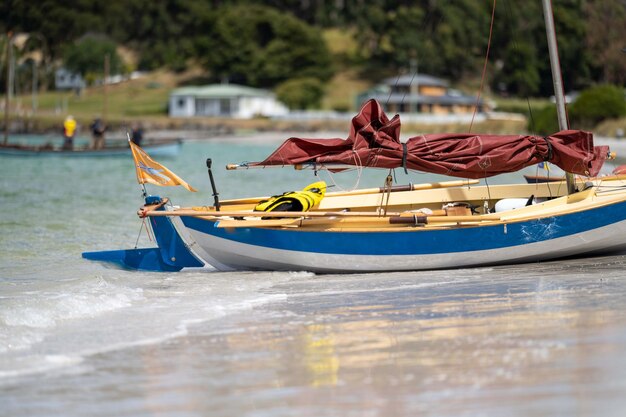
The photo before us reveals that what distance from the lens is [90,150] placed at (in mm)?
51250

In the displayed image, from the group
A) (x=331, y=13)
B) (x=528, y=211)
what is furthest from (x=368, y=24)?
(x=528, y=211)

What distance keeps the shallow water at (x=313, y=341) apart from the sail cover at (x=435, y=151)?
1.43m

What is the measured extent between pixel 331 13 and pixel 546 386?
120m

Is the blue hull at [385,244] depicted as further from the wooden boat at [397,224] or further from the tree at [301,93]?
the tree at [301,93]

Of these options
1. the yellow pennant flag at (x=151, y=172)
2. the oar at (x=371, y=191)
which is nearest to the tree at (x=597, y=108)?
the oar at (x=371, y=191)

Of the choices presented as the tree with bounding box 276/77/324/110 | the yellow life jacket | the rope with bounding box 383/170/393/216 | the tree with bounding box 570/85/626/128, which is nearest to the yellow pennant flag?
the yellow life jacket

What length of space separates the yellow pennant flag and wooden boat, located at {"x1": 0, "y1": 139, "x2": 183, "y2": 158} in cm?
3631

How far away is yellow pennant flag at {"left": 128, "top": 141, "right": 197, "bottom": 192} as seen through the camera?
1480cm

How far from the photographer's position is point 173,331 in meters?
10.8

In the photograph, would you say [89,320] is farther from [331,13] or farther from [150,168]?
[331,13]

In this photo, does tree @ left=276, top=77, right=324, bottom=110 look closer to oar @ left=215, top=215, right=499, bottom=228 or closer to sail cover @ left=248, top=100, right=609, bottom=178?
sail cover @ left=248, top=100, right=609, bottom=178

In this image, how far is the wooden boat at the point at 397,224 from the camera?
1438 cm

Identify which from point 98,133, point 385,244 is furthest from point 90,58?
point 385,244

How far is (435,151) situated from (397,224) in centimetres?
121
